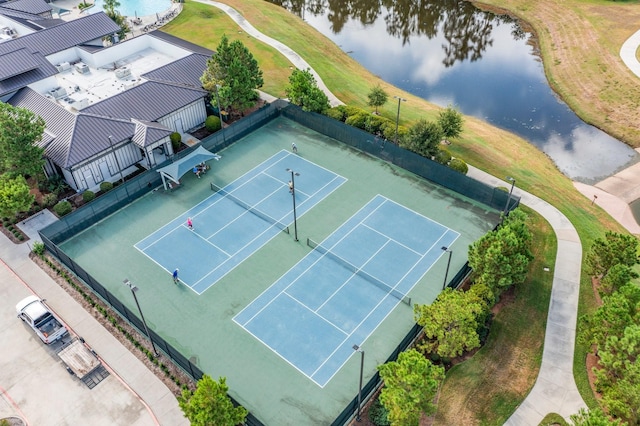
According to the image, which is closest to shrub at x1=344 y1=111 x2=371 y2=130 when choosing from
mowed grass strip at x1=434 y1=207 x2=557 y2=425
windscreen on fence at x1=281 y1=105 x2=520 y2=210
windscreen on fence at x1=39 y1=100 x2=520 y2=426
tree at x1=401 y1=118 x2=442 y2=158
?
windscreen on fence at x1=281 y1=105 x2=520 y2=210

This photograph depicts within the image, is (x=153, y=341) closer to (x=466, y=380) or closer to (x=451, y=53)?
(x=466, y=380)

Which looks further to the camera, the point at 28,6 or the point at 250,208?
the point at 28,6

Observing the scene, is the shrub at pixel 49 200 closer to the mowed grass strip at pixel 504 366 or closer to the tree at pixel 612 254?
the mowed grass strip at pixel 504 366

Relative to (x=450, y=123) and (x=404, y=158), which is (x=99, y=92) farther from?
(x=450, y=123)

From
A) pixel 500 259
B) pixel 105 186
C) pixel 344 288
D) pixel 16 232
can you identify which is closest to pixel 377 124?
pixel 344 288

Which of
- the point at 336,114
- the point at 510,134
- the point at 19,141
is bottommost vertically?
the point at 510,134

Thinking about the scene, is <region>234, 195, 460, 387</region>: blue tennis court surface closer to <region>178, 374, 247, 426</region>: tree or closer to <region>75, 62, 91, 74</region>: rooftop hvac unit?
<region>178, 374, 247, 426</region>: tree

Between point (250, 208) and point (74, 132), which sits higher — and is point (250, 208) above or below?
below
